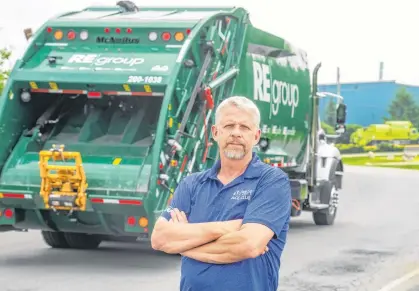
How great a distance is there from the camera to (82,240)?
12.6 metres

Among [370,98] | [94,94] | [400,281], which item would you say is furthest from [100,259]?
[370,98]

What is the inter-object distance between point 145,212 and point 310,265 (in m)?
2.34

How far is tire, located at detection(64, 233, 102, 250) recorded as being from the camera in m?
12.5

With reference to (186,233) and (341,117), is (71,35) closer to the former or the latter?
(341,117)

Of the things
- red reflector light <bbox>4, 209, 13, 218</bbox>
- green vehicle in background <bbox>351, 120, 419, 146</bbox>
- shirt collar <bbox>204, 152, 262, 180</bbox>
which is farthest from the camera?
green vehicle in background <bbox>351, 120, 419, 146</bbox>

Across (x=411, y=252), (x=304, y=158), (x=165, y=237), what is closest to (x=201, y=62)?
(x=411, y=252)

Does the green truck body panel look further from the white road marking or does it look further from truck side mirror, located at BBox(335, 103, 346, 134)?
truck side mirror, located at BBox(335, 103, 346, 134)

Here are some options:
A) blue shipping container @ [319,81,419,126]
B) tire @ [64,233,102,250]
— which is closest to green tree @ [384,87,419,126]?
blue shipping container @ [319,81,419,126]

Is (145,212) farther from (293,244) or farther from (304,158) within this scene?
(304,158)

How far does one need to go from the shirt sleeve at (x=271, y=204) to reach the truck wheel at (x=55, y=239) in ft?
28.4

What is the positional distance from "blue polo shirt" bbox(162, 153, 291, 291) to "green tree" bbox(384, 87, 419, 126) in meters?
86.8

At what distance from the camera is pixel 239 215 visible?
402 centimetres

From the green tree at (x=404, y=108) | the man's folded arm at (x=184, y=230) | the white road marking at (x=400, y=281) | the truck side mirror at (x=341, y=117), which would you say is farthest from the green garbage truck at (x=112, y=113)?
the green tree at (x=404, y=108)

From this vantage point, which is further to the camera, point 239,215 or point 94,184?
point 94,184
